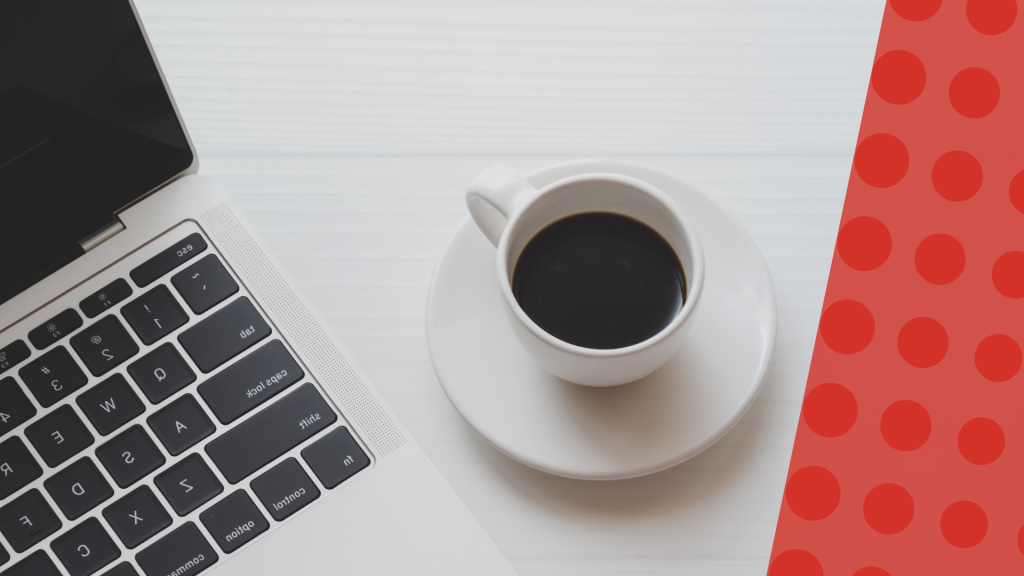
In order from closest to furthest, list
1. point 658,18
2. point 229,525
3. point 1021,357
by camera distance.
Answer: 1. point 229,525
2. point 1021,357
3. point 658,18

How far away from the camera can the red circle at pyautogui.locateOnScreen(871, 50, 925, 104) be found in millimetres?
684

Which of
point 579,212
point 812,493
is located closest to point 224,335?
point 579,212

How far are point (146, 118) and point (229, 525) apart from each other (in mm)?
276

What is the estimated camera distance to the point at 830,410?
59 centimetres

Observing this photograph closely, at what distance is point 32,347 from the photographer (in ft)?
1.76

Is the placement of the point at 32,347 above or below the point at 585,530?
above

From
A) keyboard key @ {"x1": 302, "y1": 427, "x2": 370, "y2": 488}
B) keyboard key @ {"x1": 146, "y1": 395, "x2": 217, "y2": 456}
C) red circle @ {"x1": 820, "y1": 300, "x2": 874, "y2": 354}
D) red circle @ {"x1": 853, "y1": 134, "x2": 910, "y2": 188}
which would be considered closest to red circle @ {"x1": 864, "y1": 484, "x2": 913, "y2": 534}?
red circle @ {"x1": 820, "y1": 300, "x2": 874, "y2": 354}

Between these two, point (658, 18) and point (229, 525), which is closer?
point (229, 525)

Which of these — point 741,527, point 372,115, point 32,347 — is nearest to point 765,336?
point 741,527

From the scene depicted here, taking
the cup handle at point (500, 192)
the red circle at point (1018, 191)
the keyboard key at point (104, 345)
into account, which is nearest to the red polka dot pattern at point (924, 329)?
the red circle at point (1018, 191)

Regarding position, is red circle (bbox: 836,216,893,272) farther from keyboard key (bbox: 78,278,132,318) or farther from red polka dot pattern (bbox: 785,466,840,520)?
keyboard key (bbox: 78,278,132,318)

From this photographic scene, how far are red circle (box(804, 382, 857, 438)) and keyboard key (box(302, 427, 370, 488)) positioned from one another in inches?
12.6

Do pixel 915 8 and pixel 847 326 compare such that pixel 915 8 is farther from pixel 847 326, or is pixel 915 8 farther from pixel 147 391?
pixel 147 391

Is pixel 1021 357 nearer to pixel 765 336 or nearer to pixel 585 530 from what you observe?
pixel 765 336
